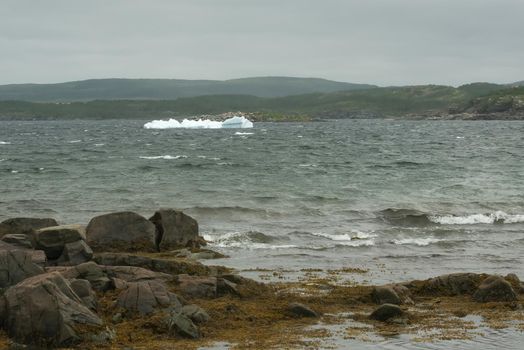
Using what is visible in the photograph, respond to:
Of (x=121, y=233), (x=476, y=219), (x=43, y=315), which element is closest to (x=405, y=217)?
(x=476, y=219)

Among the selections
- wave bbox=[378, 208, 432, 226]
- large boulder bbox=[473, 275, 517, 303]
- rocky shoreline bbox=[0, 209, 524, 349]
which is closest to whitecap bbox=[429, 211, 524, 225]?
wave bbox=[378, 208, 432, 226]

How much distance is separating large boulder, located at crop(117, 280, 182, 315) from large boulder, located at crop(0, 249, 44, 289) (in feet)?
7.74

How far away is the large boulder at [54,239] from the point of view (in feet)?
70.2

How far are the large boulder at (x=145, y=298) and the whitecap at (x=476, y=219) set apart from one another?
19.3 metres

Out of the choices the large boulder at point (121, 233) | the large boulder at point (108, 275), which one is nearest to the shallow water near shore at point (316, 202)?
the large boulder at point (121, 233)

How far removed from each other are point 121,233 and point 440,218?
15.6 m

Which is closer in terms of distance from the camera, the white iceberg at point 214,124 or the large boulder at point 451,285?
the large boulder at point 451,285

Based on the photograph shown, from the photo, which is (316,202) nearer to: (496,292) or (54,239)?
(54,239)

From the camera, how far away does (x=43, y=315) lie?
1416 cm

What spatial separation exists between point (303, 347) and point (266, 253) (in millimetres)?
11390

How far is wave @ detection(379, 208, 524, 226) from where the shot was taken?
109ft

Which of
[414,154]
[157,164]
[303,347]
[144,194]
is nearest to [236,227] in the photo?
[144,194]

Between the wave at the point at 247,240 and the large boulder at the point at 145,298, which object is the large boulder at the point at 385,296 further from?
the wave at the point at 247,240

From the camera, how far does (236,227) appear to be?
103 ft
